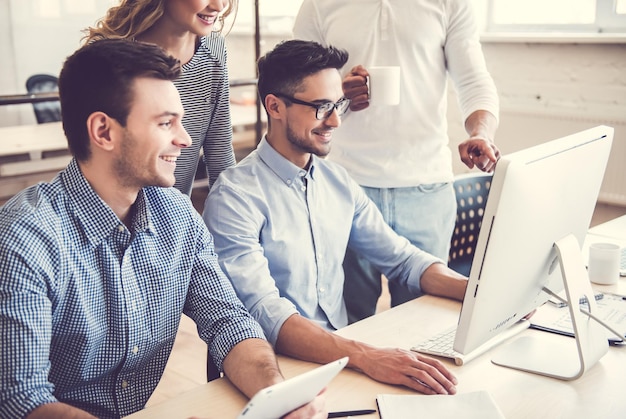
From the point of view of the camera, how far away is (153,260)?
139 centimetres

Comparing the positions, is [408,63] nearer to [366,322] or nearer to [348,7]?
[348,7]

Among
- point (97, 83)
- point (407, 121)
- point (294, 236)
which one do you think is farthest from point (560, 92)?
point (97, 83)

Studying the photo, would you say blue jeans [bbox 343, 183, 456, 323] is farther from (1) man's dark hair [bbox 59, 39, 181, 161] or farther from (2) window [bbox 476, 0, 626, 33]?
(2) window [bbox 476, 0, 626, 33]

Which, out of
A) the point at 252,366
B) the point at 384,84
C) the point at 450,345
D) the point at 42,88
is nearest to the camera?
the point at 252,366

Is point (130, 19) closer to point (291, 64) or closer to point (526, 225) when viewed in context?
point (291, 64)

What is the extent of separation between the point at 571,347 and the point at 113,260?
0.92m

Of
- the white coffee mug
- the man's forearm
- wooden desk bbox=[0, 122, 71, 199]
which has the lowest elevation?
wooden desk bbox=[0, 122, 71, 199]

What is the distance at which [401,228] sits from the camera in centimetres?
212

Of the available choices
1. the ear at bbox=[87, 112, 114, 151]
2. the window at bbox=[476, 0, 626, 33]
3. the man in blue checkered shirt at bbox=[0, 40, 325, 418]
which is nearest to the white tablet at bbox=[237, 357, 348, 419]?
the man in blue checkered shirt at bbox=[0, 40, 325, 418]

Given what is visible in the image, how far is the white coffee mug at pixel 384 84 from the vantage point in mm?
1931

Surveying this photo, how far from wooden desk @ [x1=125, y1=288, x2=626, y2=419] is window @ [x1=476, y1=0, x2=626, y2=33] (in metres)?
2.72

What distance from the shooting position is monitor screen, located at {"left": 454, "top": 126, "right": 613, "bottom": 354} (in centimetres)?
114

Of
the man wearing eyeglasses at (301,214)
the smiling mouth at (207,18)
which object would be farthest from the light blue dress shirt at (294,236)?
the smiling mouth at (207,18)

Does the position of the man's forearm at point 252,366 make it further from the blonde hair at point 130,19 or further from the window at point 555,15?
the window at point 555,15
